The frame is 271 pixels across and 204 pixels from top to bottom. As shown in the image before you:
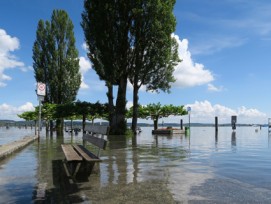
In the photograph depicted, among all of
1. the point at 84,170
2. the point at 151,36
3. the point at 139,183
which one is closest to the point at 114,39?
the point at 151,36

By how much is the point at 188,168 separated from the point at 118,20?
2382 centimetres

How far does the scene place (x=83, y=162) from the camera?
332 inches

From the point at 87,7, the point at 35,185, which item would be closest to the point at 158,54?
the point at 87,7

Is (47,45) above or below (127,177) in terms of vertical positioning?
above

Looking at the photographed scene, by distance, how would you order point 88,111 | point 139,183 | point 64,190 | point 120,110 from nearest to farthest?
point 64,190 → point 139,183 → point 120,110 → point 88,111

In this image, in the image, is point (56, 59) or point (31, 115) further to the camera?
point (31, 115)

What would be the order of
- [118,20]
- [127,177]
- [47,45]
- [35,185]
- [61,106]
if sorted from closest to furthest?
1. [35,185]
2. [127,177]
3. [118,20]
4. [61,106]
5. [47,45]

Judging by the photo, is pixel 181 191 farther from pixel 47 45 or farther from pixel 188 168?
pixel 47 45

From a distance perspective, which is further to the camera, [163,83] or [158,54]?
[163,83]

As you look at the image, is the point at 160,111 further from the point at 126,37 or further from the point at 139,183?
the point at 139,183

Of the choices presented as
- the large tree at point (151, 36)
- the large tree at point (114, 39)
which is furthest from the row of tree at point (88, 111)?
the large tree at point (151, 36)

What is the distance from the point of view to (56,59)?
5000 cm

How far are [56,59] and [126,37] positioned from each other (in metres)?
20.7

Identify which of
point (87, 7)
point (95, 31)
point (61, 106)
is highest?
point (87, 7)
